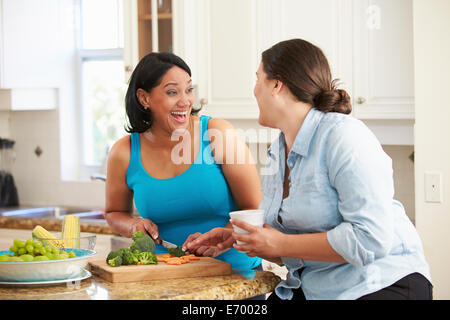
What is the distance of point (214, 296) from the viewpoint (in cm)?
149

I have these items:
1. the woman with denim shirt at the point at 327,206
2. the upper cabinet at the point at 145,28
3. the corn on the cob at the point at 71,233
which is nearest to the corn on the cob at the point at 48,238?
the corn on the cob at the point at 71,233

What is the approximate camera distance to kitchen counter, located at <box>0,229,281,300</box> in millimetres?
1434

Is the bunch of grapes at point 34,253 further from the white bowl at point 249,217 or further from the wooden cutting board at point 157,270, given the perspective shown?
the white bowl at point 249,217

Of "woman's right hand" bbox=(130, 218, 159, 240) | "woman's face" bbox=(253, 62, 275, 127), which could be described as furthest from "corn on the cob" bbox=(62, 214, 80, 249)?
"woman's face" bbox=(253, 62, 275, 127)

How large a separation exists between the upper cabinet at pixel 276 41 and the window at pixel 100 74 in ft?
2.96

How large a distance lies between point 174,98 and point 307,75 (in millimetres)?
651

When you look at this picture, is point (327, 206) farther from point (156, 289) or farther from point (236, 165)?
point (236, 165)

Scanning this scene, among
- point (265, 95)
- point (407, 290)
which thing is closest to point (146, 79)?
point (265, 95)

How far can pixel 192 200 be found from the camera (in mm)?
2102

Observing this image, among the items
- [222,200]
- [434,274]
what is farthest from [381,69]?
[222,200]

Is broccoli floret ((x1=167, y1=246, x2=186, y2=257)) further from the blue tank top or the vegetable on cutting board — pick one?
the blue tank top

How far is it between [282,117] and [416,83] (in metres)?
1.16

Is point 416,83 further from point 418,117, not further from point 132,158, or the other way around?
point 132,158

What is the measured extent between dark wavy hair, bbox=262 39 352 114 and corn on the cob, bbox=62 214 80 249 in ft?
2.33
